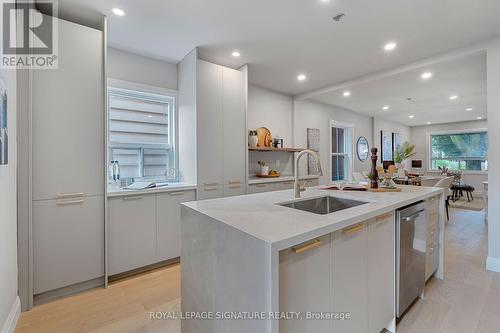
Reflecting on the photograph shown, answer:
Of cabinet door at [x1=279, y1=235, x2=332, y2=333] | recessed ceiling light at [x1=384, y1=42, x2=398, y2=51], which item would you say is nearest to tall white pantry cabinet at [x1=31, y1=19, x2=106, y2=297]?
cabinet door at [x1=279, y1=235, x2=332, y2=333]

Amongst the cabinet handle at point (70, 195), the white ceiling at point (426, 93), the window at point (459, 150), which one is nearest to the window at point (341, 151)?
the white ceiling at point (426, 93)

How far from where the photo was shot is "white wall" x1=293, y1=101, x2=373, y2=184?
16.0 feet

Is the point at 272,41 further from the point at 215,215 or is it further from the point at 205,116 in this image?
the point at 215,215

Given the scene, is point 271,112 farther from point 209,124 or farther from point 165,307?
point 165,307

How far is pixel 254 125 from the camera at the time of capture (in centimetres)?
414

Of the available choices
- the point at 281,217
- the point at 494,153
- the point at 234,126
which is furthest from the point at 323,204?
the point at 494,153

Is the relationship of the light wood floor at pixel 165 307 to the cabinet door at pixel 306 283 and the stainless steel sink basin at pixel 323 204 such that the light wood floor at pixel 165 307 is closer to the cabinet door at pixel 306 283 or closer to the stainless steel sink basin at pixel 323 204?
the stainless steel sink basin at pixel 323 204

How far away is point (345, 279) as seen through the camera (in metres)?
1.22

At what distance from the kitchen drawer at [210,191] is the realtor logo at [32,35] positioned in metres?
1.85

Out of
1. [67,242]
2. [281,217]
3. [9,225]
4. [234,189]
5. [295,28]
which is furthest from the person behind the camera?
[234,189]

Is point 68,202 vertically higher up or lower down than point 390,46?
lower down

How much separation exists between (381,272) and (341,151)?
4909 mm

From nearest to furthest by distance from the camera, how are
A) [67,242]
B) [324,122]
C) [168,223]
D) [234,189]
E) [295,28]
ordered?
[67,242] < [295,28] < [168,223] < [234,189] < [324,122]

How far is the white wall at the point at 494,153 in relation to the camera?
2430mm
